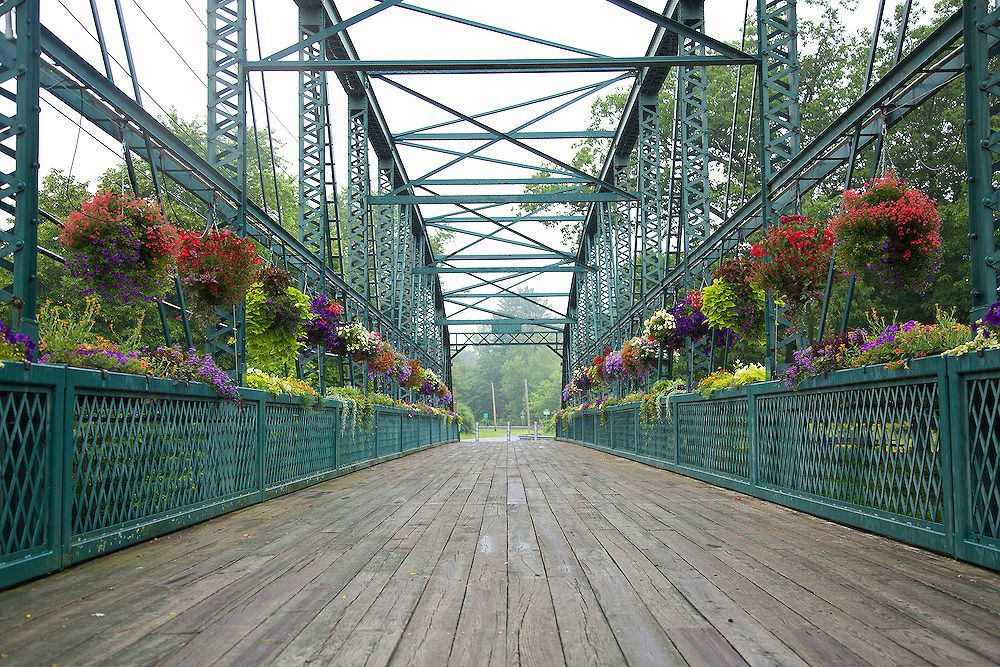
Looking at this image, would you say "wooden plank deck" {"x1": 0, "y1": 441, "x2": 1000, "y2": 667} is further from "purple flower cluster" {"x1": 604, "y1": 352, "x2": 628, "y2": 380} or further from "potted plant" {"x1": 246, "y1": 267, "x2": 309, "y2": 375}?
"purple flower cluster" {"x1": 604, "y1": 352, "x2": 628, "y2": 380}

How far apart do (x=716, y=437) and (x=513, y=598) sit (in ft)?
18.7

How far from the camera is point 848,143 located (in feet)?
21.4

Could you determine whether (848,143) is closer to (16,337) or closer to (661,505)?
(661,505)

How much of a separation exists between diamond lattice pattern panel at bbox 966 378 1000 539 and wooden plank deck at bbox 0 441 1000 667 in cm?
26

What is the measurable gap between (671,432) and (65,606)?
8.69 m

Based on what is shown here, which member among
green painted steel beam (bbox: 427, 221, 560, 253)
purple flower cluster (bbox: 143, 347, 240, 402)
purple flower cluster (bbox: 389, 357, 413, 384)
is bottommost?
purple flower cluster (bbox: 143, 347, 240, 402)

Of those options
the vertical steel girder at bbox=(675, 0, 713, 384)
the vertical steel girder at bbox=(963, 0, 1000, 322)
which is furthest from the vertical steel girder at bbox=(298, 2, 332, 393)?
the vertical steel girder at bbox=(963, 0, 1000, 322)

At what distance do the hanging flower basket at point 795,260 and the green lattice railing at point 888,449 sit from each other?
0.88 metres

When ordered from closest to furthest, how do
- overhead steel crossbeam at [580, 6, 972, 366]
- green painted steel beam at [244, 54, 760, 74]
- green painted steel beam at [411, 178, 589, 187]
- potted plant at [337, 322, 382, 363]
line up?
overhead steel crossbeam at [580, 6, 972, 366], green painted steel beam at [244, 54, 760, 74], potted plant at [337, 322, 382, 363], green painted steel beam at [411, 178, 589, 187]

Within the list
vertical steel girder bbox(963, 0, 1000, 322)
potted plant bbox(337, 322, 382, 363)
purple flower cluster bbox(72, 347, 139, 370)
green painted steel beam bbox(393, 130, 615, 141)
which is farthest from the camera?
green painted steel beam bbox(393, 130, 615, 141)

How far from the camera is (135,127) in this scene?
620cm

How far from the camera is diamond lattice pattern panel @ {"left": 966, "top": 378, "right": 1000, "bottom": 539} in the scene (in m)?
3.46

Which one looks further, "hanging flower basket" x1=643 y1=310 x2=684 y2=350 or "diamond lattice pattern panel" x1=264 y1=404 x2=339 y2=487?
"hanging flower basket" x1=643 y1=310 x2=684 y2=350

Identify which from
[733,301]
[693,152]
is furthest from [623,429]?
[733,301]
